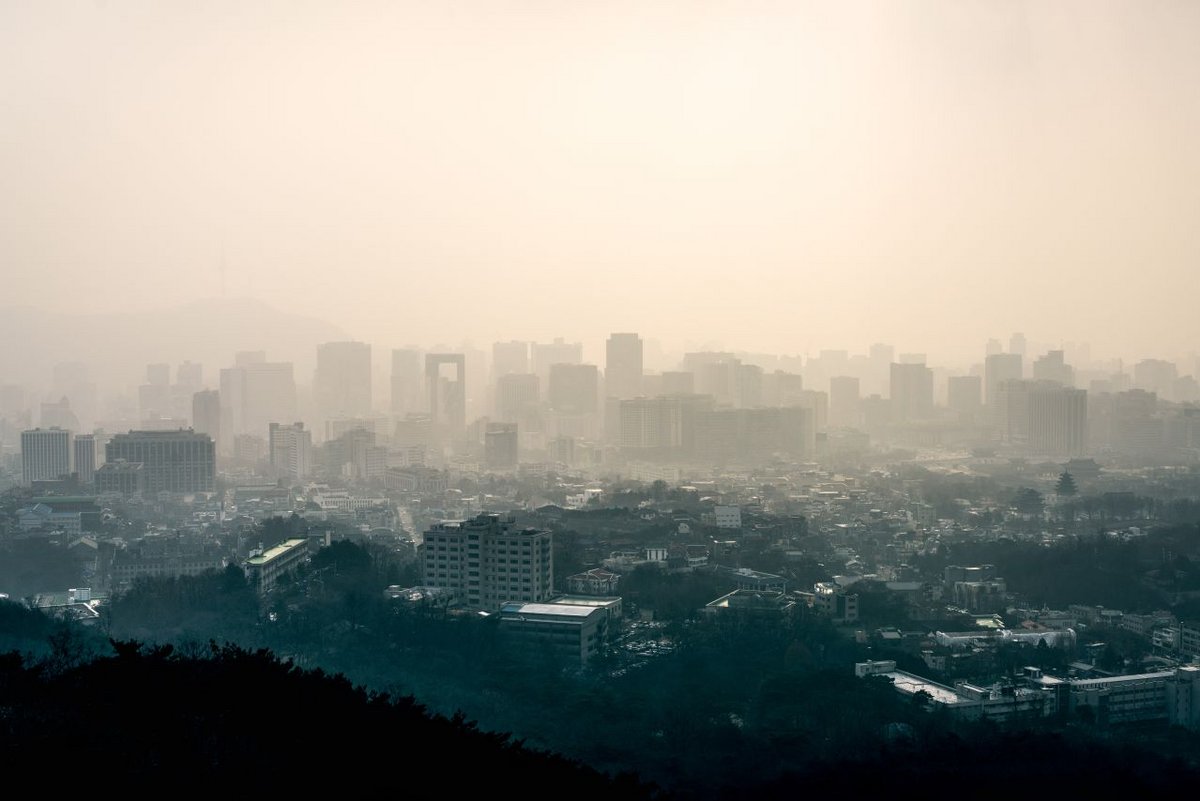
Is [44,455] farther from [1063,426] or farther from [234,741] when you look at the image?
[1063,426]

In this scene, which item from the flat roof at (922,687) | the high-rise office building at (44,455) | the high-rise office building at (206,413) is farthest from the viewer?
the high-rise office building at (206,413)

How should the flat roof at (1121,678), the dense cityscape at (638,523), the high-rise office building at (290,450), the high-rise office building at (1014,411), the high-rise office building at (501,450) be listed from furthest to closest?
1. the high-rise office building at (1014,411)
2. the high-rise office building at (501,450)
3. the high-rise office building at (290,450)
4. the dense cityscape at (638,523)
5. the flat roof at (1121,678)

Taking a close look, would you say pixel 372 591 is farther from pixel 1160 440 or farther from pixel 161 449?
pixel 1160 440

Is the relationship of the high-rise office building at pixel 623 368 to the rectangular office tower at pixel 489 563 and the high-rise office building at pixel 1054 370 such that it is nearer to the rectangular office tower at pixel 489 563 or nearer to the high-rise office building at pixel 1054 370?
the high-rise office building at pixel 1054 370

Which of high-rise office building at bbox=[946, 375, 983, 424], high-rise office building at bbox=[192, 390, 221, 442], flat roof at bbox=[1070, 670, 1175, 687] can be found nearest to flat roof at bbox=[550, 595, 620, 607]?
flat roof at bbox=[1070, 670, 1175, 687]

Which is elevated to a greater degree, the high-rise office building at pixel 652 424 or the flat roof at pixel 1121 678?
the high-rise office building at pixel 652 424

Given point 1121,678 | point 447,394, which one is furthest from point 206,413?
point 1121,678

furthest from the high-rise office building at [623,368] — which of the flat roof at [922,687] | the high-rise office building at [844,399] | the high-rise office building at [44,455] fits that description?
the flat roof at [922,687]
